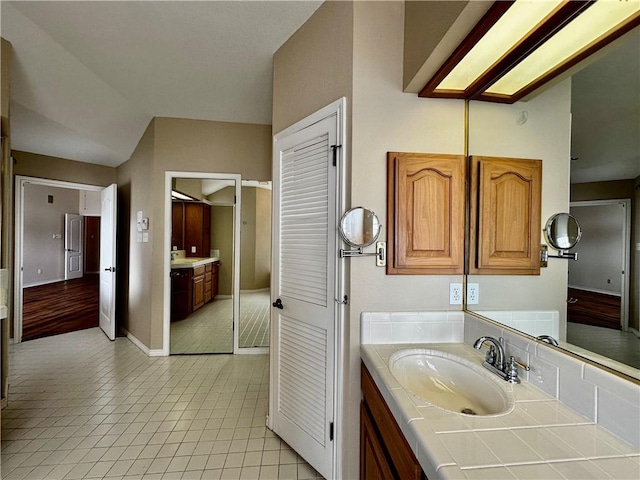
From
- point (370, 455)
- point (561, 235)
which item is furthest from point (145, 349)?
point (561, 235)

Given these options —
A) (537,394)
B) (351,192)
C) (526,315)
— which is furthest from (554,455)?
(351,192)

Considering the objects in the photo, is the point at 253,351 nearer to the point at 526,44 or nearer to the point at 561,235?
the point at 561,235

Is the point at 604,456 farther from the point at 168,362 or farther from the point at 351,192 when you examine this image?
the point at 168,362

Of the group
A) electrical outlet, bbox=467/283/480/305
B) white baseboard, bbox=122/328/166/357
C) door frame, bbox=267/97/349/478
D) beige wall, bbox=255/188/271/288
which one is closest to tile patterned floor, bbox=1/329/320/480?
white baseboard, bbox=122/328/166/357

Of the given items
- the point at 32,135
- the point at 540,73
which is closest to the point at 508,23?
the point at 540,73

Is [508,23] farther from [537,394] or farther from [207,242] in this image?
[207,242]

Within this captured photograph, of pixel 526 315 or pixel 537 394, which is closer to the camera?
pixel 537 394

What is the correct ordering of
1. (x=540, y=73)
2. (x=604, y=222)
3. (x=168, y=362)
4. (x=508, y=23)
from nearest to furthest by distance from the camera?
1. (x=604, y=222)
2. (x=508, y=23)
3. (x=540, y=73)
4. (x=168, y=362)

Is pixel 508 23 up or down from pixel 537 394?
up

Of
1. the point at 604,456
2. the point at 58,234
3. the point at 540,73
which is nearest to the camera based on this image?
the point at 604,456

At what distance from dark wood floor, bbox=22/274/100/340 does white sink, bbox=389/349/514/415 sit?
16.0 feet

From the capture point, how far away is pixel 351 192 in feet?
4.81

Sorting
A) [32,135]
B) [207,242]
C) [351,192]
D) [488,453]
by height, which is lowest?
[488,453]

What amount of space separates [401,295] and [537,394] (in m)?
0.66
